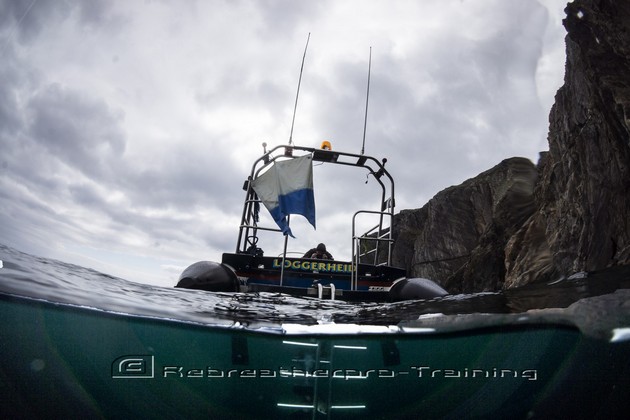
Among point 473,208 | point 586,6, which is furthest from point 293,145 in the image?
point 473,208

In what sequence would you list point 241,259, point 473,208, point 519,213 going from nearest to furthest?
1. point 241,259
2. point 519,213
3. point 473,208

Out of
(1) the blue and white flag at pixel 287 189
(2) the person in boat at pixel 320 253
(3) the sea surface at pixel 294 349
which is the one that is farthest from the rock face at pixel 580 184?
(1) the blue and white flag at pixel 287 189

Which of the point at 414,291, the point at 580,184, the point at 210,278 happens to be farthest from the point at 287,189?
the point at 580,184

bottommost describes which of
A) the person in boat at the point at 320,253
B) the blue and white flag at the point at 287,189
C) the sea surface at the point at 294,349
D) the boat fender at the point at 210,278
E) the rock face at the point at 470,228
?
the sea surface at the point at 294,349

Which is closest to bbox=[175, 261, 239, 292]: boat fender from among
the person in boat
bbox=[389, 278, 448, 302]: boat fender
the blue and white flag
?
bbox=[389, 278, 448, 302]: boat fender

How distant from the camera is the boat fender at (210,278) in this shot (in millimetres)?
6348

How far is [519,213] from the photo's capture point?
22.8 m

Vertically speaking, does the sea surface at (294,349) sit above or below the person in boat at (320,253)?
below

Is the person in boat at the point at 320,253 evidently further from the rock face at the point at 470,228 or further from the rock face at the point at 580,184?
the rock face at the point at 470,228

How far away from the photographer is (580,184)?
506 inches

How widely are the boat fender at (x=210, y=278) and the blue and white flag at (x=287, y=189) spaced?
8.67 ft

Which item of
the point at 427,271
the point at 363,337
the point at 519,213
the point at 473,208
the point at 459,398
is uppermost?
the point at 473,208

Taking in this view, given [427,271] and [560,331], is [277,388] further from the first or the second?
[427,271]

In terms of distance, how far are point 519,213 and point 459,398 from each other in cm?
1770
